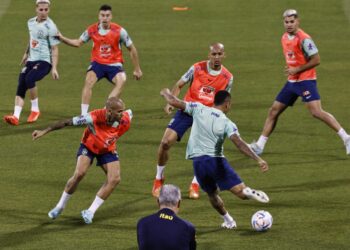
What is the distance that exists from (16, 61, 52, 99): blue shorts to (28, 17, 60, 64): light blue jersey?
135 mm

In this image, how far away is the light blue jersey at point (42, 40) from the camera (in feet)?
80.5

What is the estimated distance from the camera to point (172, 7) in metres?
42.0

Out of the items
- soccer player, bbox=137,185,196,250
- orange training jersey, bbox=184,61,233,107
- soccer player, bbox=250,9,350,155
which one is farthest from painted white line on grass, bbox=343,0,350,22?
soccer player, bbox=137,185,196,250

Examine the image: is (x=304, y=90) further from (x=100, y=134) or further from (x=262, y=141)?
(x=100, y=134)

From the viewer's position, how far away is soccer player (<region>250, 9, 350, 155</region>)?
68.7 feet

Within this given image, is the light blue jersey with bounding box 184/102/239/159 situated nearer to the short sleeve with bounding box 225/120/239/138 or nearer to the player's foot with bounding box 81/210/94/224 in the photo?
the short sleeve with bounding box 225/120/239/138

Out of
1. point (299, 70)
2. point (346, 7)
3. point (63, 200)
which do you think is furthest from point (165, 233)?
point (346, 7)

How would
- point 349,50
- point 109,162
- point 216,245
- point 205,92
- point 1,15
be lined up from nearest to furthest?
point 216,245
point 109,162
point 205,92
point 349,50
point 1,15

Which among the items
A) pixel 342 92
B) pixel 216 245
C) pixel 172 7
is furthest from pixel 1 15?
pixel 216 245

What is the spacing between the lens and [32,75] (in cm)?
2450

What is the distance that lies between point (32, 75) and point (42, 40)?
817 millimetres

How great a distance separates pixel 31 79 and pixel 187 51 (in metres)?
10.4

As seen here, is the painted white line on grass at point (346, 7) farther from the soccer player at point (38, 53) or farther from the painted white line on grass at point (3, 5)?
the soccer player at point (38, 53)

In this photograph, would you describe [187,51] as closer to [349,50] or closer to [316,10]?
[349,50]
